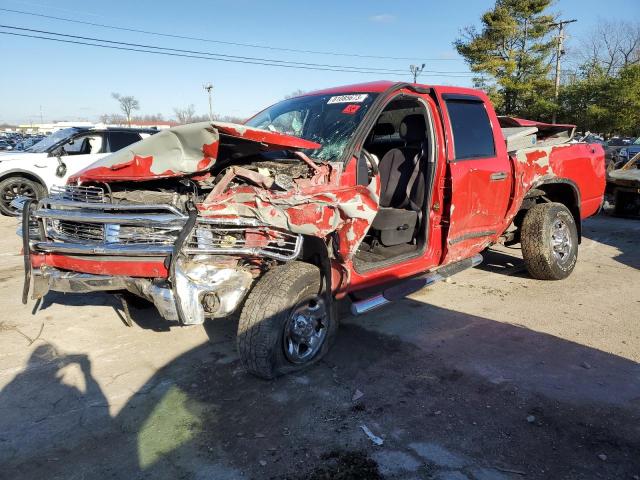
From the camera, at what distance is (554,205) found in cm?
559

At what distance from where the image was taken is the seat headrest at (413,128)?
4.72 metres

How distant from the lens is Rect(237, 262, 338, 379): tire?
3166 millimetres

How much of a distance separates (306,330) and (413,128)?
92.7 inches

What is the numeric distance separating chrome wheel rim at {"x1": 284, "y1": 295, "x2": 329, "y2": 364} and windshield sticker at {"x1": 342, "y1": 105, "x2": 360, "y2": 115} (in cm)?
156

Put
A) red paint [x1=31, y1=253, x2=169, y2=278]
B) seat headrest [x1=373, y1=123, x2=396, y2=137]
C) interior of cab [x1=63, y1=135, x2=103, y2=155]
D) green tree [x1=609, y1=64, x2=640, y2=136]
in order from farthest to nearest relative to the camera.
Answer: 1. green tree [x1=609, y1=64, x2=640, y2=136]
2. interior of cab [x1=63, y1=135, x2=103, y2=155]
3. seat headrest [x1=373, y1=123, x2=396, y2=137]
4. red paint [x1=31, y1=253, x2=169, y2=278]

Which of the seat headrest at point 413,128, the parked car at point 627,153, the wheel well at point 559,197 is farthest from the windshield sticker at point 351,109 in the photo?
the parked car at point 627,153

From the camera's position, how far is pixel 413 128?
188 inches

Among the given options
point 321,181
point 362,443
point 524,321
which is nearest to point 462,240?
point 524,321

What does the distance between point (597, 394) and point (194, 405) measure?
8.52ft

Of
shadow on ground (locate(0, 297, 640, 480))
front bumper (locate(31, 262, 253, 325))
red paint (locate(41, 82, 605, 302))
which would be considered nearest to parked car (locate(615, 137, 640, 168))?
red paint (locate(41, 82, 605, 302))

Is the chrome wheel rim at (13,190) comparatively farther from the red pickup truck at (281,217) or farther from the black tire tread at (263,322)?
the black tire tread at (263,322)

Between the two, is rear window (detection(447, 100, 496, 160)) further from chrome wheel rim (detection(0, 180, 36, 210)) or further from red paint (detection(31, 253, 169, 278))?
chrome wheel rim (detection(0, 180, 36, 210))

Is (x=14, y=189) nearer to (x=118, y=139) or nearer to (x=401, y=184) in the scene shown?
(x=118, y=139)

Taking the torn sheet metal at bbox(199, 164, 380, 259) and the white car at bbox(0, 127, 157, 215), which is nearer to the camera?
the torn sheet metal at bbox(199, 164, 380, 259)
